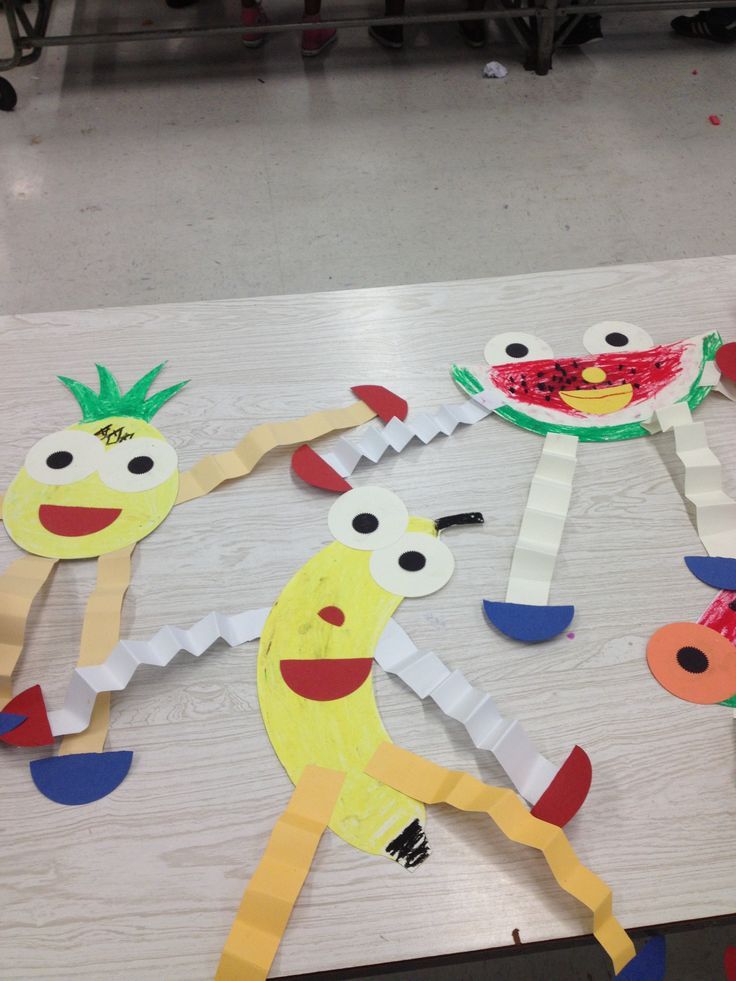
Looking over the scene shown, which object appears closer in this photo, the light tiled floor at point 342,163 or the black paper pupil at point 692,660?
the black paper pupil at point 692,660

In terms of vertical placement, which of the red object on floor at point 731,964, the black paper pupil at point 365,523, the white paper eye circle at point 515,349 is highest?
the white paper eye circle at point 515,349

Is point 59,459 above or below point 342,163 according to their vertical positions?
above

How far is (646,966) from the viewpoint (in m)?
0.76

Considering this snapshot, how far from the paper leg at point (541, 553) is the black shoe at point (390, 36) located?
2.34m

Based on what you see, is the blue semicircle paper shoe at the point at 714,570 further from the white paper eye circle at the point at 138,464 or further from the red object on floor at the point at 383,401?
the white paper eye circle at the point at 138,464

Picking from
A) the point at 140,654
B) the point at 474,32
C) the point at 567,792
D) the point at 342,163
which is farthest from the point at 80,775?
the point at 474,32

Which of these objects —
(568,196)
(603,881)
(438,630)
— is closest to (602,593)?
(438,630)

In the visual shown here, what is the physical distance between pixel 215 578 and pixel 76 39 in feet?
7.37

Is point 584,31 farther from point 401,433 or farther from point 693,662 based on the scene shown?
point 693,662

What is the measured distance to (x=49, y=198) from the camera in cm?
239

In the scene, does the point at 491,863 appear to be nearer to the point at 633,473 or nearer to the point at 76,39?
the point at 633,473

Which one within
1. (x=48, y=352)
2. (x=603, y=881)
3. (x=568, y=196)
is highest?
(x=48, y=352)

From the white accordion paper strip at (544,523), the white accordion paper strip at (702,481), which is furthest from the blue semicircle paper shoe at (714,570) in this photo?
the white accordion paper strip at (544,523)

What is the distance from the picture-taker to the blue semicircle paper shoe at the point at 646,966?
0.75 metres
